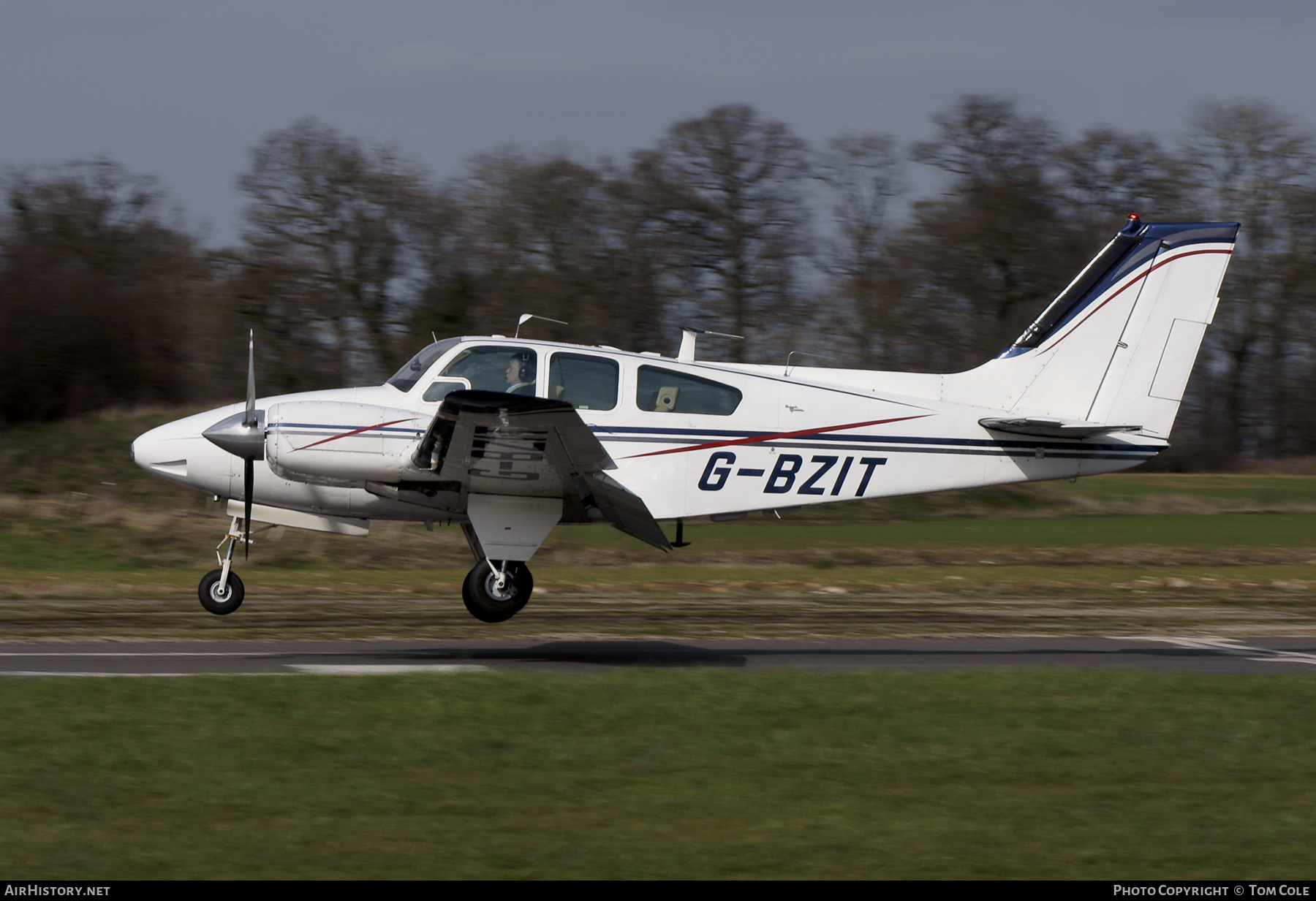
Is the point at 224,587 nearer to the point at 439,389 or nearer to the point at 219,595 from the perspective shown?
the point at 219,595

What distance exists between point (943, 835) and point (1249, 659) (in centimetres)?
792

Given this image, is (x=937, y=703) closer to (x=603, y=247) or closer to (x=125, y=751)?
(x=125, y=751)

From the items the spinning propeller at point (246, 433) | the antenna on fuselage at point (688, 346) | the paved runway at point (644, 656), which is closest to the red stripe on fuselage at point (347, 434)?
the spinning propeller at point (246, 433)

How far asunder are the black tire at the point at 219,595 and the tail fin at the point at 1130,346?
706cm

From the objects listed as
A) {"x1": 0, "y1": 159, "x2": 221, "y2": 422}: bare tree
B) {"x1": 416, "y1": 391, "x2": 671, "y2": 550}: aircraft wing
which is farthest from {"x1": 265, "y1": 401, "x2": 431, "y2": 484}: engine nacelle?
{"x1": 0, "y1": 159, "x2": 221, "y2": 422}: bare tree

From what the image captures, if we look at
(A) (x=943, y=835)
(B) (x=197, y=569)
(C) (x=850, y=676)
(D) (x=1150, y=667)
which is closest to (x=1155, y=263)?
(D) (x=1150, y=667)

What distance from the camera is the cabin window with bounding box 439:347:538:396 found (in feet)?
A: 36.4

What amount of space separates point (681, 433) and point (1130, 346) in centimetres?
461

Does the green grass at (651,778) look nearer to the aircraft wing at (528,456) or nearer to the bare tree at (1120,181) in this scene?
the aircraft wing at (528,456)

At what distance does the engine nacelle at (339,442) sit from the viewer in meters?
11.0

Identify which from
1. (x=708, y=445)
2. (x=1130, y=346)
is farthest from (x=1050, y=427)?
(x=708, y=445)

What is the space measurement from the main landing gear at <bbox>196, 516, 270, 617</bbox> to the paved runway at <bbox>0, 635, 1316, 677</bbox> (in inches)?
16.0

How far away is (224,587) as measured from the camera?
1191 centimetres

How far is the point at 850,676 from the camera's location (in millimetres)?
10250
